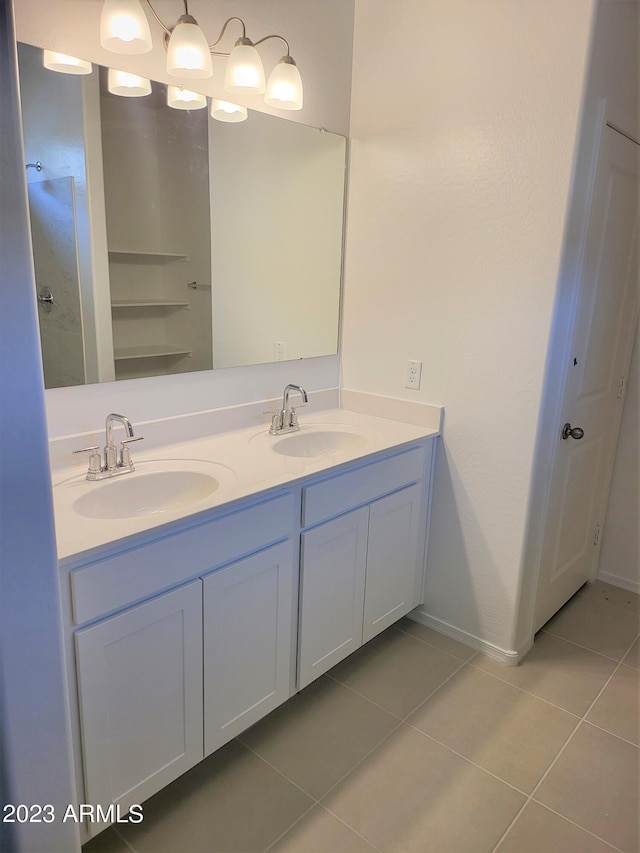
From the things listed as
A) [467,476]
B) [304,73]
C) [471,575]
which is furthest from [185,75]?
[471,575]

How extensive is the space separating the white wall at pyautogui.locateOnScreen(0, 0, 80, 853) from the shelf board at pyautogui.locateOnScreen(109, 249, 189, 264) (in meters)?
0.89

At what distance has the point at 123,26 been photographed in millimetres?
1456

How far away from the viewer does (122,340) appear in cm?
171

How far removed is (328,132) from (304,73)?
0.22 meters

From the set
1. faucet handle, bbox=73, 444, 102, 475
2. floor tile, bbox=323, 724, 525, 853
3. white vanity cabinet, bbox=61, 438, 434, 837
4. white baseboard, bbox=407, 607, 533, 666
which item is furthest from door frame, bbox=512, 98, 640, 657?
faucet handle, bbox=73, 444, 102, 475

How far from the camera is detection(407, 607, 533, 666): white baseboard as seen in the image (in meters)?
2.14

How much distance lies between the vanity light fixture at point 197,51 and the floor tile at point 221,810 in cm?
201

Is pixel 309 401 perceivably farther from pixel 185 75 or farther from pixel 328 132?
pixel 185 75

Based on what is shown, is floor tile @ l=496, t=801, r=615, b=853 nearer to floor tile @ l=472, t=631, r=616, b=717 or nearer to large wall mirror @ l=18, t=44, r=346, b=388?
floor tile @ l=472, t=631, r=616, b=717

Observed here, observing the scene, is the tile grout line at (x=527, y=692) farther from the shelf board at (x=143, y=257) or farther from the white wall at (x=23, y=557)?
the shelf board at (x=143, y=257)

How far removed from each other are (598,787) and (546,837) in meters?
0.27

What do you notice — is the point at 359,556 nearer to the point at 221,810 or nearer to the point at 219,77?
the point at 221,810

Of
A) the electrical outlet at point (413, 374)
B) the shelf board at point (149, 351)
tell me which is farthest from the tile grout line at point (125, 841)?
the electrical outlet at point (413, 374)

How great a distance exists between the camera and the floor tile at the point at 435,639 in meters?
2.21
